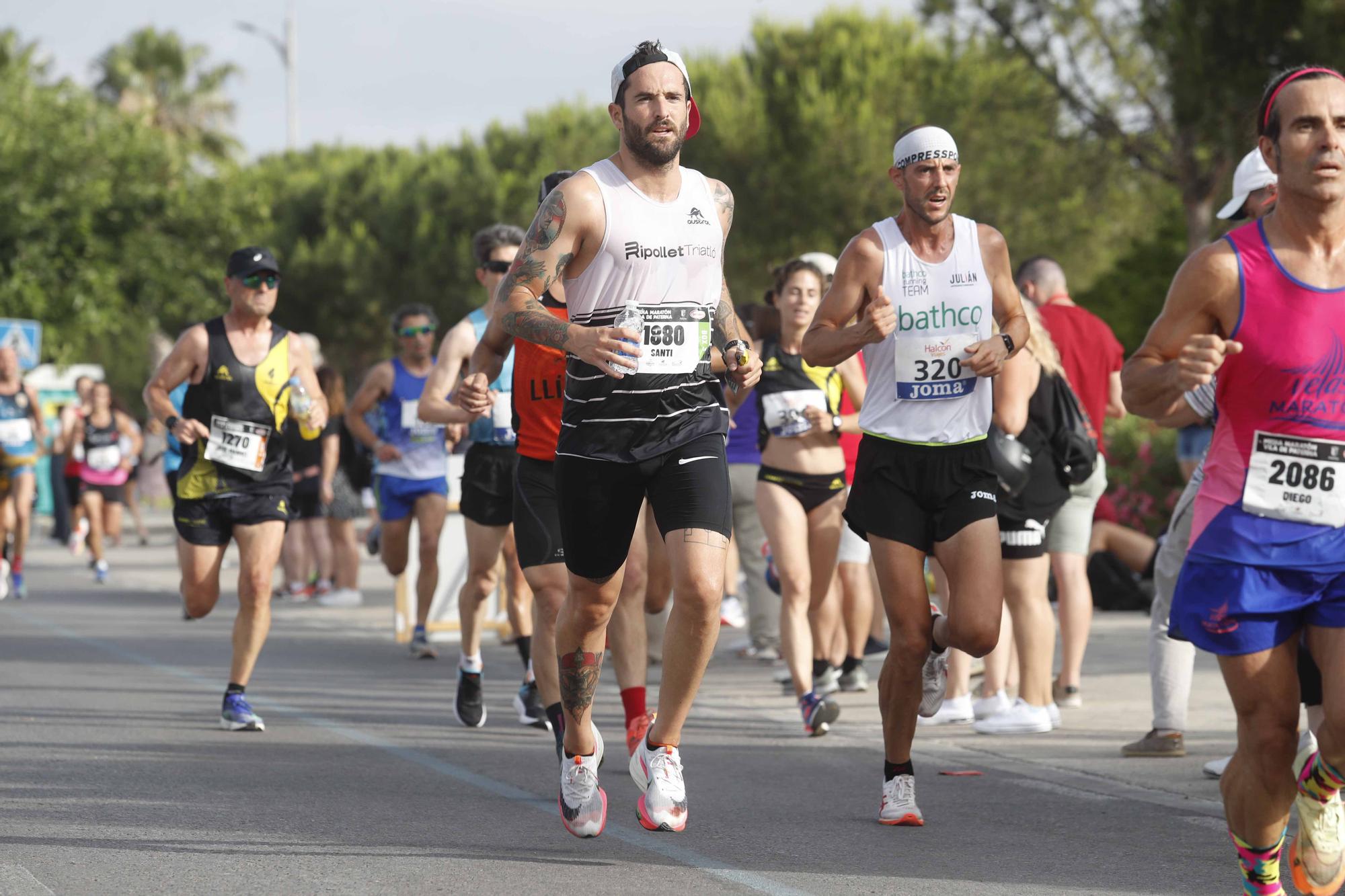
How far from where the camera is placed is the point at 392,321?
40.5 feet

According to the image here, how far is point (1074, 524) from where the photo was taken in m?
9.07

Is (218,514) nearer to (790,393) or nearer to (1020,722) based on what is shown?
(790,393)

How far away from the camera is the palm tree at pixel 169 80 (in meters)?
60.3

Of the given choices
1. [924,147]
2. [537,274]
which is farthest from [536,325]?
[924,147]

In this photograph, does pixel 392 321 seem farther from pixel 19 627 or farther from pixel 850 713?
pixel 850 713

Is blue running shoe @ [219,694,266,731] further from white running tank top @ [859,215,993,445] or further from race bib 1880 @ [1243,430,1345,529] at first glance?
Result: race bib 1880 @ [1243,430,1345,529]

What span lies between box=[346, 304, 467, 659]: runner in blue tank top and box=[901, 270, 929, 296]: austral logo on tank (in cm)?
582

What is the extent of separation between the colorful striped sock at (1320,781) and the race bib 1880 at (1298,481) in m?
0.58

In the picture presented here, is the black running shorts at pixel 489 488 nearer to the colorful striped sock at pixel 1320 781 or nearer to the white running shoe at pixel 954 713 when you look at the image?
the white running shoe at pixel 954 713

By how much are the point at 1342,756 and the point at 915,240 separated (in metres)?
2.69

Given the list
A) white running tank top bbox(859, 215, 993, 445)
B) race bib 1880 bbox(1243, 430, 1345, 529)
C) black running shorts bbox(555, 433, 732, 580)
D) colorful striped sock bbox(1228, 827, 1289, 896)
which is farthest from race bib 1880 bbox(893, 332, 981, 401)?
colorful striped sock bbox(1228, 827, 1289, 896)

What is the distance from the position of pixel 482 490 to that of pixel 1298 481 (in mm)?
4954

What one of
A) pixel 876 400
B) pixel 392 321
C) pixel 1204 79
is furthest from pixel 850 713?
pixel 1204 79

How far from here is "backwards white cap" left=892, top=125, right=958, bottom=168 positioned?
239 inches
